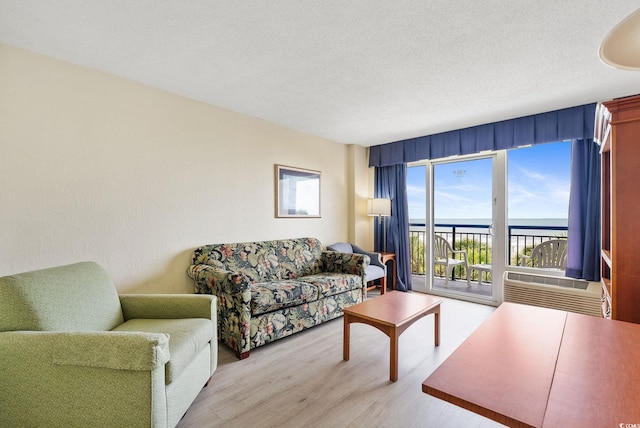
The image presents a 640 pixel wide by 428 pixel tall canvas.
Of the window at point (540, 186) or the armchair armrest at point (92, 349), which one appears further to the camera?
the window at point (540, 186)

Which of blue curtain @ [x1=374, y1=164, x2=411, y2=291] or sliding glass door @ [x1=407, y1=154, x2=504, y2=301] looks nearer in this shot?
sliding glass door @ [x1=407, y1=154, x2=504, y2=301]

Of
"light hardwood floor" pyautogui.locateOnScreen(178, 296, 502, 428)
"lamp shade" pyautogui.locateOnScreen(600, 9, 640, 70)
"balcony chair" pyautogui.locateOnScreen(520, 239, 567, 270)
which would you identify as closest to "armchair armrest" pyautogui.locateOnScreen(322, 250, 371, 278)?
"light hardwood floor" pyautogui.locateOnScreen(178, 296, 502, 428)

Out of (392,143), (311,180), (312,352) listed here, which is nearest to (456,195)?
(392,143)

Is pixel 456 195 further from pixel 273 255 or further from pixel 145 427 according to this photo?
pixel 145 427

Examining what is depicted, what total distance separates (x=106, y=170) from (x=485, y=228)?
489cm

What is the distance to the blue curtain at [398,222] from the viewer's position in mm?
4488

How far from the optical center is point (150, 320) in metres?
1.96

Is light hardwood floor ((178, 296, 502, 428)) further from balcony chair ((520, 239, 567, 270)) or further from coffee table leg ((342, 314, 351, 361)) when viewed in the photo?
balcony chair ((520, 239, 567, 270))

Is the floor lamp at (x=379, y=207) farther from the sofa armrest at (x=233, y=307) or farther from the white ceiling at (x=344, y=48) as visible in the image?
the sofa armrest at (x=233, y=307)

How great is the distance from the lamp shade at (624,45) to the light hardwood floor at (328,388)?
5.83 feet

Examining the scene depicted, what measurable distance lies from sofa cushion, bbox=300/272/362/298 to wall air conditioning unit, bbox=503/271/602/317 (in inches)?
68.5

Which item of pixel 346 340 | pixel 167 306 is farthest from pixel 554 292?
pixel 167 306

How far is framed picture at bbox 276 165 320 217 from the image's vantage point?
3729 mm

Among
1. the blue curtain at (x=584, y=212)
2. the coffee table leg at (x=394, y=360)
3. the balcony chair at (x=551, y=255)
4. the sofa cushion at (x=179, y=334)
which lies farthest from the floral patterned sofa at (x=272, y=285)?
the blue curtain at (x=584, y=212)
